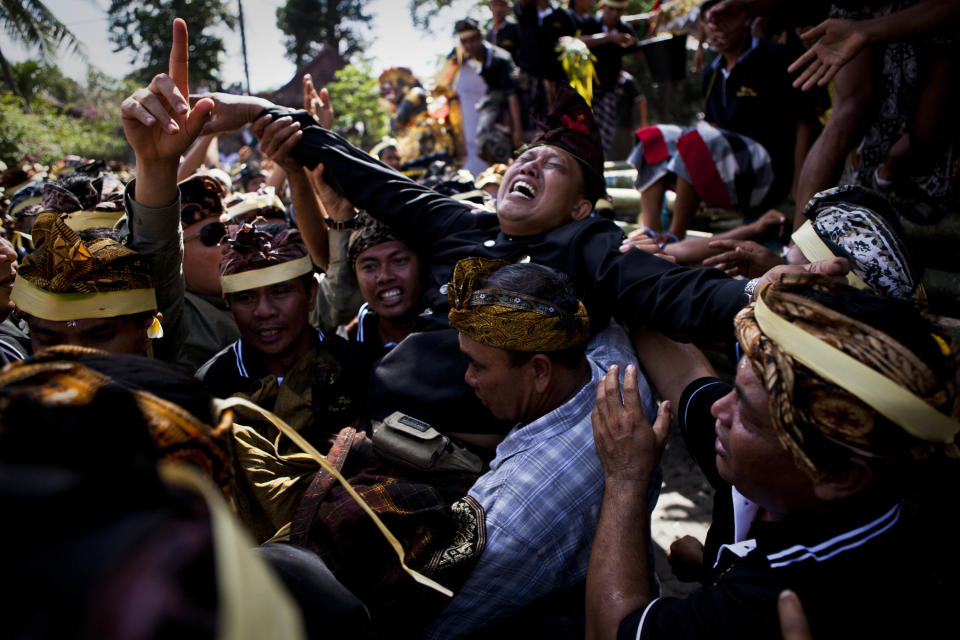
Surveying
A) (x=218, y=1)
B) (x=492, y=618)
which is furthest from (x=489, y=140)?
(x=218, y=1)

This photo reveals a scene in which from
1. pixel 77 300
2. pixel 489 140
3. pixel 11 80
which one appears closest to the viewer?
pixel 77 300

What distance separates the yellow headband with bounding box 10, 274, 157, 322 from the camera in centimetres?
230

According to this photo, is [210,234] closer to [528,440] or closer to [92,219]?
[92,219]

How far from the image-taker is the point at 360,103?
1705 cm

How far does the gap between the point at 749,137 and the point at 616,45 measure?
3009 mm

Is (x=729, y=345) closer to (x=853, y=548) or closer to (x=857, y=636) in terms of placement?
→ (x=853, y=548)

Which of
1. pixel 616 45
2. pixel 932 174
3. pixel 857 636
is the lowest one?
pixel 857 636

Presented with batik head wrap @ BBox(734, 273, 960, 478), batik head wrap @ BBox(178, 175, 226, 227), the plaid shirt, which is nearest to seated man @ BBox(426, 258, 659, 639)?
the plaid shirt

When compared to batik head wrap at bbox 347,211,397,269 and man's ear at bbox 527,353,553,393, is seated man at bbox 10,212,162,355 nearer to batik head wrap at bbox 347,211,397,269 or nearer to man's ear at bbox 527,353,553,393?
batik head wrap at bbox 347,211,397,269

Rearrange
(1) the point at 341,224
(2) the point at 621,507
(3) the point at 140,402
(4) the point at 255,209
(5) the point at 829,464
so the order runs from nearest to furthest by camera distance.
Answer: (3) the point at 140,402 → (5) the point at 829,464 → (2) the point at 621,507 → (1) the point at 341,224 → (4) the point at 255,209

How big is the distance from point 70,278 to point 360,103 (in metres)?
16.1

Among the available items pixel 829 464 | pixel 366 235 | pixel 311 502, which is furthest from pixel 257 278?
pixel 829 464

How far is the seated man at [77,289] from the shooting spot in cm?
230

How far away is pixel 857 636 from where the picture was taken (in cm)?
128
